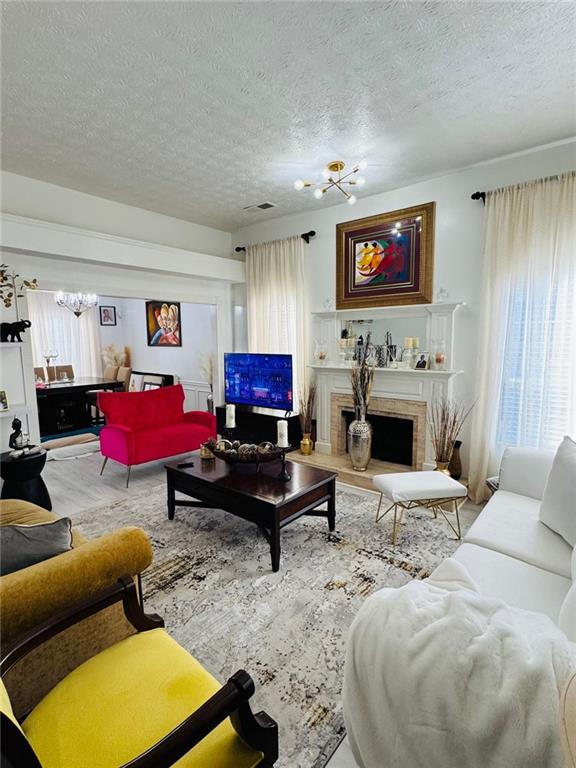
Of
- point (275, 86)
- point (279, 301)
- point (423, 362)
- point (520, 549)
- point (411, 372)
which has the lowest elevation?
point (520, 549)

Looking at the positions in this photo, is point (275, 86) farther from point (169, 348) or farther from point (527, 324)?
point (169, 348)

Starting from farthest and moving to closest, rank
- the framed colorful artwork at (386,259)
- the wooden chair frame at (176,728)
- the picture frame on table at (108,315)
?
the picture frame on table at (108,315) < the framed colorful artwork at (386,259) < the wooden chair frame at (176,728)

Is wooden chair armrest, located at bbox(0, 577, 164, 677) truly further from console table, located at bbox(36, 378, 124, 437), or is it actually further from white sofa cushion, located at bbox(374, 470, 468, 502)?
console table, located at bbox(36, 378, 124, 437)

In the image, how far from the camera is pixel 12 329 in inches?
142

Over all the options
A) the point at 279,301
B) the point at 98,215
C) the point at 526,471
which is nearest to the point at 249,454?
the point at 526,471

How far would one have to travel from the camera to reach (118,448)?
13.2 feet

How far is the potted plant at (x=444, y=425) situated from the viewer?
11.7ft

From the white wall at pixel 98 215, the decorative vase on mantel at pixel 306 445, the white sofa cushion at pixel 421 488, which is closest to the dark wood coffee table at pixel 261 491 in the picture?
the white sofa cushion at pixel 421 488

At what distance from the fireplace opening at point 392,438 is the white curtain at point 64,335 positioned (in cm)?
659

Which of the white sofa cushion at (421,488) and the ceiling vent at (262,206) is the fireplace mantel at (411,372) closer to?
the white sofa cushion at (421,488)

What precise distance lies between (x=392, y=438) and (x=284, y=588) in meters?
2.41

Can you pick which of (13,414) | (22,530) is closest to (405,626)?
(22,530)

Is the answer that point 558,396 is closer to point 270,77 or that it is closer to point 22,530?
point 270,77

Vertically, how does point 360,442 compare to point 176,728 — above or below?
below
